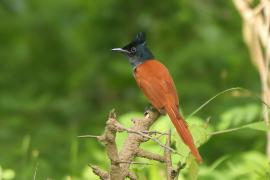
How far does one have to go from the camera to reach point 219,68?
889 cm

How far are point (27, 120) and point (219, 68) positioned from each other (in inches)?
74.4

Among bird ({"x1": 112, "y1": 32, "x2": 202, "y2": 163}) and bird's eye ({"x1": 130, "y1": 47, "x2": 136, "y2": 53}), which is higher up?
bird's eye ({"x1": 130, "y1": 47, "x2": 136, "y2": 53})

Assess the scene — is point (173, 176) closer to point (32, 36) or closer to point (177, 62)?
point (177, 62)

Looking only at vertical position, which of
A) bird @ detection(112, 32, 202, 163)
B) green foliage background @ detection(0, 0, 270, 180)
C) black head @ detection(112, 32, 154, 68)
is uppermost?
green foliage background @ detection(0, 0, 270, 180)

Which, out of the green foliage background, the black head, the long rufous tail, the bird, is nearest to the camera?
the long rufous tail

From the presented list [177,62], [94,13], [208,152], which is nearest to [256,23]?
[208,152]

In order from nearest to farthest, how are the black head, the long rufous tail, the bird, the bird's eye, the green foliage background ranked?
the long rufous tail
the bird
the black head
the bird's eye
the green foliage background

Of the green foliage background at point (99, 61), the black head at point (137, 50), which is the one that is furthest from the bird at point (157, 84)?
the green foliage background at point (99, 61)

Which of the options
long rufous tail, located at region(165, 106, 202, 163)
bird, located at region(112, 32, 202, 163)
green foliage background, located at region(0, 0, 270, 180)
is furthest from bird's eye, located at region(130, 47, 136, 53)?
green foliage background, located at region(0, 0, 270, 180)

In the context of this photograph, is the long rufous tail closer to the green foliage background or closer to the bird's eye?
the bird's eye

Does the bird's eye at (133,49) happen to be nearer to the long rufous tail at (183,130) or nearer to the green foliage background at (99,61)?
the long rufous tail at (183,130)

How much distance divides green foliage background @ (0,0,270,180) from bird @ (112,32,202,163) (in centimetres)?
328

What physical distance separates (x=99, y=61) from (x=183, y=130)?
5582 millimetres

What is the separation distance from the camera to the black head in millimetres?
4532
